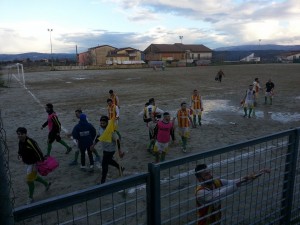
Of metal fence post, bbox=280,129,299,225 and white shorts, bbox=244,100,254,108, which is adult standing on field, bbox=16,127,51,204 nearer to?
metal fence post, bbox=280,129,299,225

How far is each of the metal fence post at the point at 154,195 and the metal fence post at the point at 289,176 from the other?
2.15 meters

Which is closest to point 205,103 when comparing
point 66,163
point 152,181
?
point 66,163

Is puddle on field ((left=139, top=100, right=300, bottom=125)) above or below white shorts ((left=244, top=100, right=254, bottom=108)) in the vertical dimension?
below

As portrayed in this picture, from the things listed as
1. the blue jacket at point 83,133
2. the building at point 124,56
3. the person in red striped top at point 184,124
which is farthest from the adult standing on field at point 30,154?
A: the building at point 124,56

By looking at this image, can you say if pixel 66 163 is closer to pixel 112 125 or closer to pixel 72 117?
pixel 112 125

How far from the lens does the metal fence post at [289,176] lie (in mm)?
3953

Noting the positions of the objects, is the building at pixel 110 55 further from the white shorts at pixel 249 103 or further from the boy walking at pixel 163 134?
the boy walking at pixel 163 134

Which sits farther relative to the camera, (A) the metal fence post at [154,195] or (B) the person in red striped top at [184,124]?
(B) the person in red striped top at [184,124]

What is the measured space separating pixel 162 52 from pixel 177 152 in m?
92.2

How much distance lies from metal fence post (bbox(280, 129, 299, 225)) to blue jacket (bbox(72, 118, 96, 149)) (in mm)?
4934

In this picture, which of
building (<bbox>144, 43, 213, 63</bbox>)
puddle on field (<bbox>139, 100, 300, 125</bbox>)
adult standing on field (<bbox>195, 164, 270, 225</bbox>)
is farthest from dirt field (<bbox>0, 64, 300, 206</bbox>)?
building (<bbox>144, 43, 213, 63</bbox>)

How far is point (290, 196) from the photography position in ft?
13.8

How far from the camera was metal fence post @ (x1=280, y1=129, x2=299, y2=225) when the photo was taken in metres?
3.95

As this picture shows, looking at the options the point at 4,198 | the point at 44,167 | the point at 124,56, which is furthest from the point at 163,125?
the point at 124,56
